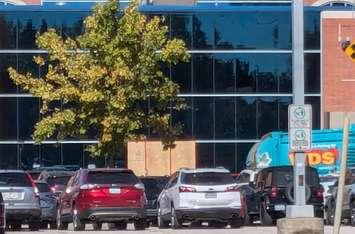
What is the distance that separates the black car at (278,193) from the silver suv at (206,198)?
2.22 m

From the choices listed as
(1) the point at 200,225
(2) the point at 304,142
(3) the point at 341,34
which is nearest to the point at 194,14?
(3) the point at 341,34

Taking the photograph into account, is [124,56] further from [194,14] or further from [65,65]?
[194,14]

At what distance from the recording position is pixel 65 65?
43.0 m

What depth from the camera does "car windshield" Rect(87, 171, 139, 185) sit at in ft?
94.3

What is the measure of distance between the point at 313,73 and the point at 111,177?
87.9ft

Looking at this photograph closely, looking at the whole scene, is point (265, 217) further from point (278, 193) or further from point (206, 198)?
point (206, 198)

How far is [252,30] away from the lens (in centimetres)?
5369

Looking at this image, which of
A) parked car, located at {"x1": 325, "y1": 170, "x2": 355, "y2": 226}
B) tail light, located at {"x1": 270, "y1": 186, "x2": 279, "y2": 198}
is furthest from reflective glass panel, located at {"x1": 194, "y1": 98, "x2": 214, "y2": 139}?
tail light, located at {"x1": 270, "y1": 186, "x2": 279, "y2": 198}

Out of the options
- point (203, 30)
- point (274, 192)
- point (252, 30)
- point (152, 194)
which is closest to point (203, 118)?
point (203, 30)

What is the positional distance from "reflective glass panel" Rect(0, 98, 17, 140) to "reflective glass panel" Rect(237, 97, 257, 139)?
1112cm

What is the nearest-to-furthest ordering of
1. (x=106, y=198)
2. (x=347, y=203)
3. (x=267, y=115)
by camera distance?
(x=106, y=198), (x=347, y=203), (x=267, y=115)

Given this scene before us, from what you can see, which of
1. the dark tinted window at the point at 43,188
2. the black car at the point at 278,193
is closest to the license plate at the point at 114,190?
the black car at the point at 278,193

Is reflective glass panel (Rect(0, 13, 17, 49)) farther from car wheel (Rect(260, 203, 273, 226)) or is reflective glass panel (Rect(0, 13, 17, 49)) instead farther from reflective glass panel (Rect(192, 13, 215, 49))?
car wheel (Rect(260, 203, 273, 226))

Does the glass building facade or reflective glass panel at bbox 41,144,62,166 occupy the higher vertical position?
the glass building facade
